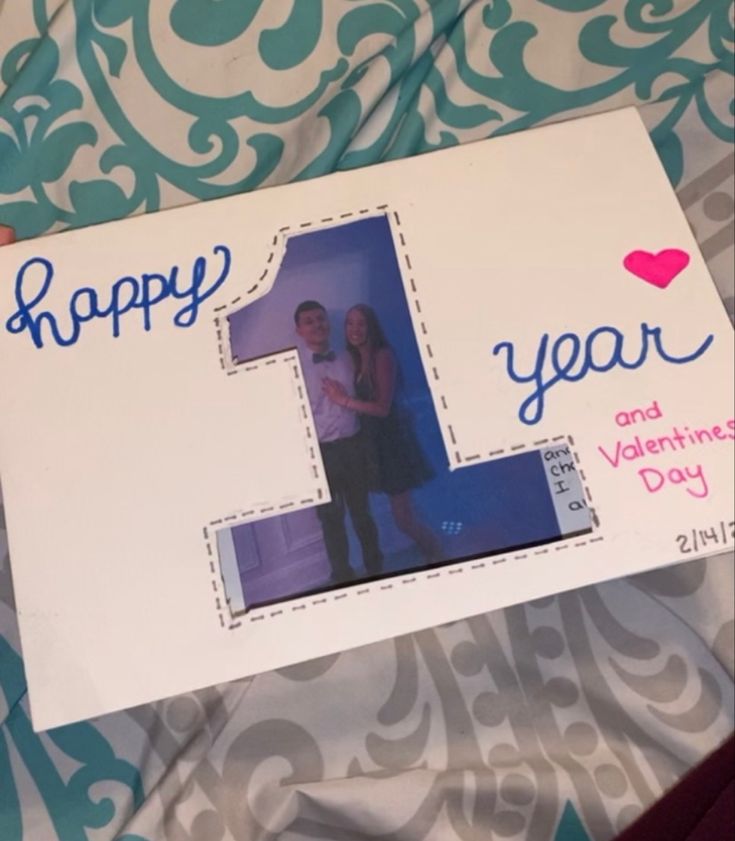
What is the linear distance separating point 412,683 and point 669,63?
1.39ft

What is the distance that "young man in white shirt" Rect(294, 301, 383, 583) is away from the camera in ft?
1.61

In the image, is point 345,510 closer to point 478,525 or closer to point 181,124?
point 478,525

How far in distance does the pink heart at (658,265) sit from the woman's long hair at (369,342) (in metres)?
0.15

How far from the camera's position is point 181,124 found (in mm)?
568

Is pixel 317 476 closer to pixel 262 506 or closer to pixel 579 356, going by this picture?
pixel 262 506

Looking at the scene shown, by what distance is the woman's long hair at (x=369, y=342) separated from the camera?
516 millimetres

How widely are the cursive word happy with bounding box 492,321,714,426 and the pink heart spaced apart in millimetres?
30

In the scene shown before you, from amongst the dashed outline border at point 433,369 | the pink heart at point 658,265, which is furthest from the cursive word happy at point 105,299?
the pink heart at point 658,265

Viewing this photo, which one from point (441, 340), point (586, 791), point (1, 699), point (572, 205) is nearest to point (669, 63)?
point (572, 205)

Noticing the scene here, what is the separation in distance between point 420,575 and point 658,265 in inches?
9.0

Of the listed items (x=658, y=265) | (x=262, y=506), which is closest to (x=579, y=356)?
(x=658, y=265)

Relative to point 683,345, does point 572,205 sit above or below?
above

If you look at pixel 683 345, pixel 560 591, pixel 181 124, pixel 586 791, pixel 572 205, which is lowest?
pixel 586 791

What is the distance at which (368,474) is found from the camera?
50 centimetres
